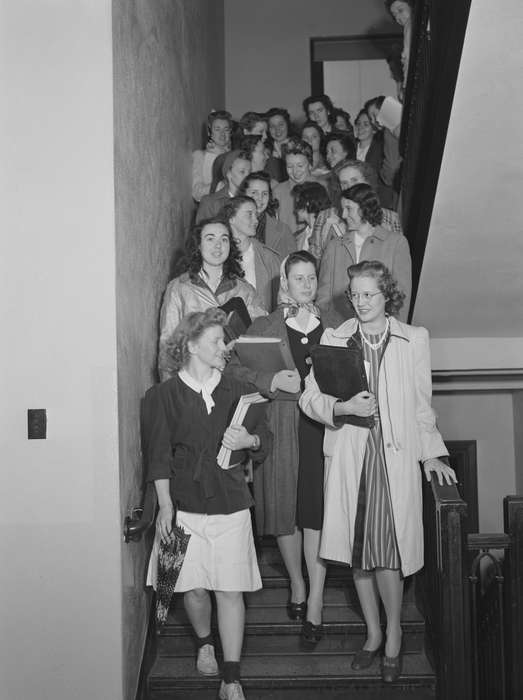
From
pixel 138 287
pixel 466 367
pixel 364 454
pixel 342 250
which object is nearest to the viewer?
pixel 364 454

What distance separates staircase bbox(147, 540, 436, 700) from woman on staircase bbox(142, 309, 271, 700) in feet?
0.51

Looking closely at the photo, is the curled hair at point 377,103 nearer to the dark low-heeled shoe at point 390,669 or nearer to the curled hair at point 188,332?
the curled hair at point 188,332

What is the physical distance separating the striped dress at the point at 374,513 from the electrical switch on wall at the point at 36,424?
128 centimetres

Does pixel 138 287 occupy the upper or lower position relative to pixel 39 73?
lower

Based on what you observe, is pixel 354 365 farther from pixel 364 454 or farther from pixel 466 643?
pixel 466 643

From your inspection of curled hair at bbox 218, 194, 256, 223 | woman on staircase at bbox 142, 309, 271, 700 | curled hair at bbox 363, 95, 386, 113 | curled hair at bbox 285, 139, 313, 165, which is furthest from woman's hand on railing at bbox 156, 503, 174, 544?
curled hair at bbox 363, 95, 386, 113

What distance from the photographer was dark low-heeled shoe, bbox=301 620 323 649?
366 cm

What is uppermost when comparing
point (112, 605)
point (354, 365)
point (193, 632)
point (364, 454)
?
point (354, 365)

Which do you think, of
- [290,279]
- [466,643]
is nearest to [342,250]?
[290,279]

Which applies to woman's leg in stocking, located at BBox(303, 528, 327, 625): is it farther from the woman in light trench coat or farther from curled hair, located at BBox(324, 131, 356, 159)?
curled hair, located at BBox(324, 131, 356, 159)

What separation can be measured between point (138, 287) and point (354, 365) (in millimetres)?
1032

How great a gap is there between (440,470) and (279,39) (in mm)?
6667

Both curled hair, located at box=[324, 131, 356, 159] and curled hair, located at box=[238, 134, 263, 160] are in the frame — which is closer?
curled hair, located at box=[238, 134, 263, 160]

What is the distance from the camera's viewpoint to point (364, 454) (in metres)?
3.52
